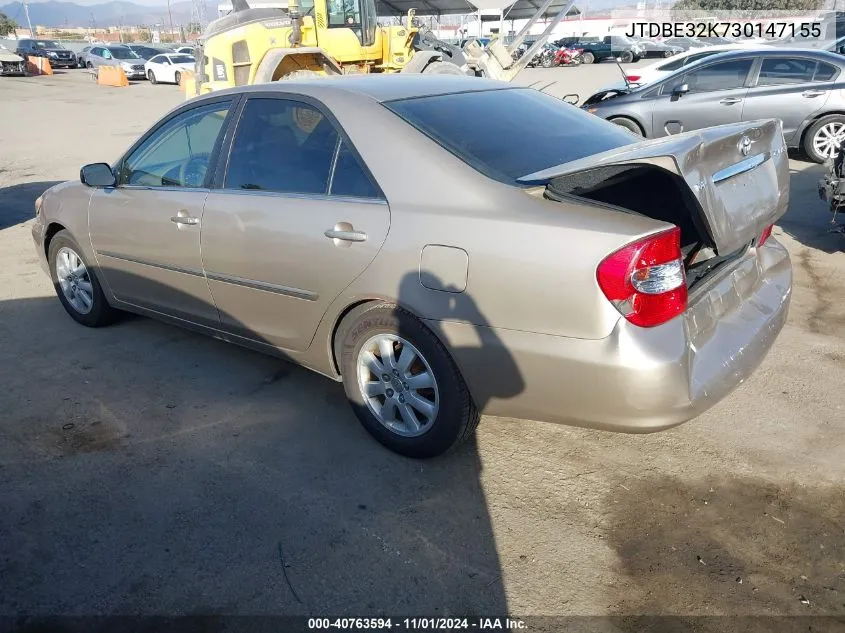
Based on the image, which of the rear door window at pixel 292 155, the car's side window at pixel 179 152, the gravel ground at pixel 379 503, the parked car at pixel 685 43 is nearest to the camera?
the gravel ground at pixel 379 503

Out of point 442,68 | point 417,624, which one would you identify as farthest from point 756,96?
point 417,624

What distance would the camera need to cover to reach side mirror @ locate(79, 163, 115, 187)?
443cm

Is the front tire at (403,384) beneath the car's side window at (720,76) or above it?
beneath

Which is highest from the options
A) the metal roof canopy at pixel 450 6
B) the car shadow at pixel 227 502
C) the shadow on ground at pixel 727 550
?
the metal roof canopy at pixel 450 6

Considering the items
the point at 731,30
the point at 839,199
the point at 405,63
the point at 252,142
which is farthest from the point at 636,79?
the point at 731,30

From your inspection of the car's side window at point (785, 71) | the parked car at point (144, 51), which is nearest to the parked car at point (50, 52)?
the parked car at point (144, 51)

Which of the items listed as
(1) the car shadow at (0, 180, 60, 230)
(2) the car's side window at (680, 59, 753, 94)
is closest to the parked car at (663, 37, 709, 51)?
(2) the car's side window at (680, 59, 753, 94)

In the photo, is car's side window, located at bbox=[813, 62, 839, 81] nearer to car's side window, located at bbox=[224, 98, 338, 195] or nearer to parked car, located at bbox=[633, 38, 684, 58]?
car's side window, located at bbox=[224, 98, 338, 195]

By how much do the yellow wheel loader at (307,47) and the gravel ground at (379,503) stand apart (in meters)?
9.26

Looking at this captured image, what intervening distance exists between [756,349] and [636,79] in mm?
11557

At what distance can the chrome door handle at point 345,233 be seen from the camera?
10.4ft

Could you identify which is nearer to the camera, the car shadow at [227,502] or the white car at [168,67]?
the car shadow at [227,502]

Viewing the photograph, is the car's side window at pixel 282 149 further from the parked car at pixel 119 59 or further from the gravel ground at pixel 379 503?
the parked car at pixel 119 59

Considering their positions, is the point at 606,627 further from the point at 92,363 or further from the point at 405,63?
the point at 405,63
